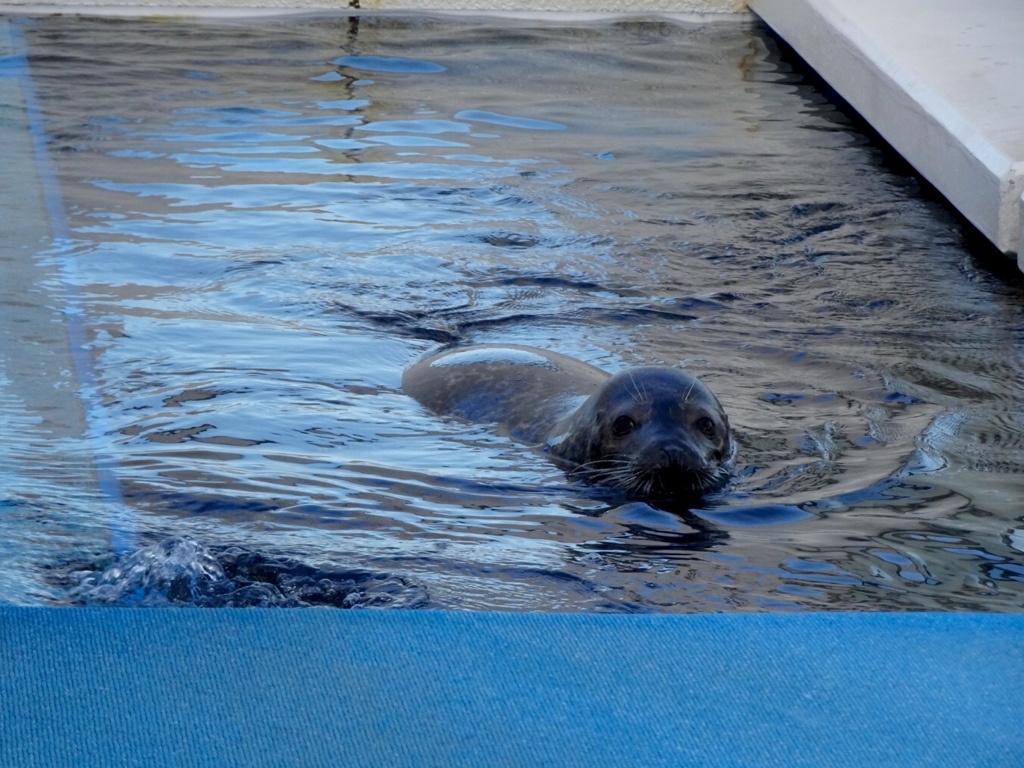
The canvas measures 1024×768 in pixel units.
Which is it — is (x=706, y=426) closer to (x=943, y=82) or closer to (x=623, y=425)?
(x=623, y=425)

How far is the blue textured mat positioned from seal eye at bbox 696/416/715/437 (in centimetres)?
148

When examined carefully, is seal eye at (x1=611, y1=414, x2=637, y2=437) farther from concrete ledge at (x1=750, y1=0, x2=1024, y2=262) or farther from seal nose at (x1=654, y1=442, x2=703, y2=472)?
concrete ledge at (x1=750, y1=0, x2=1024, y2=262)

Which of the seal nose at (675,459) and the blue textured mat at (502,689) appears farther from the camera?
the seal nose at (675,459)

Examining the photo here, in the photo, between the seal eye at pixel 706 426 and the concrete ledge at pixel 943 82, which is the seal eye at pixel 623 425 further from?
the concrete ledge at pixel 943 82

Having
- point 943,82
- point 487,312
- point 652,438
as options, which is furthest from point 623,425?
Answer: point 943,82

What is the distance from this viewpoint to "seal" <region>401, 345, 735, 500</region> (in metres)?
4.46

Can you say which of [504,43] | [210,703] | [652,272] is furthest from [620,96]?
[210,703]

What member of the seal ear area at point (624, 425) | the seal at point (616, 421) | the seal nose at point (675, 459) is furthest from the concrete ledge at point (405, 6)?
the seal nose at point (675, 459)

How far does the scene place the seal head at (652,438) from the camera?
14.6ft

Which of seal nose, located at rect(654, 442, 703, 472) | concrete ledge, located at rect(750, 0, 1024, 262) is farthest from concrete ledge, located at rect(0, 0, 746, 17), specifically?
seal nose, located at rect(654, 442, 703, 472)

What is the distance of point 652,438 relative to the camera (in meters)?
4.50

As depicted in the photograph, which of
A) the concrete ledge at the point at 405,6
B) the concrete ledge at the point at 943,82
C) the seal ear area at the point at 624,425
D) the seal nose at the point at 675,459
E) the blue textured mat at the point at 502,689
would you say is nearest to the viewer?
the blue textured mat at the point at 502,689

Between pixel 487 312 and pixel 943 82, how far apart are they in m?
3.81

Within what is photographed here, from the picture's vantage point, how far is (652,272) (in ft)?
24.0
